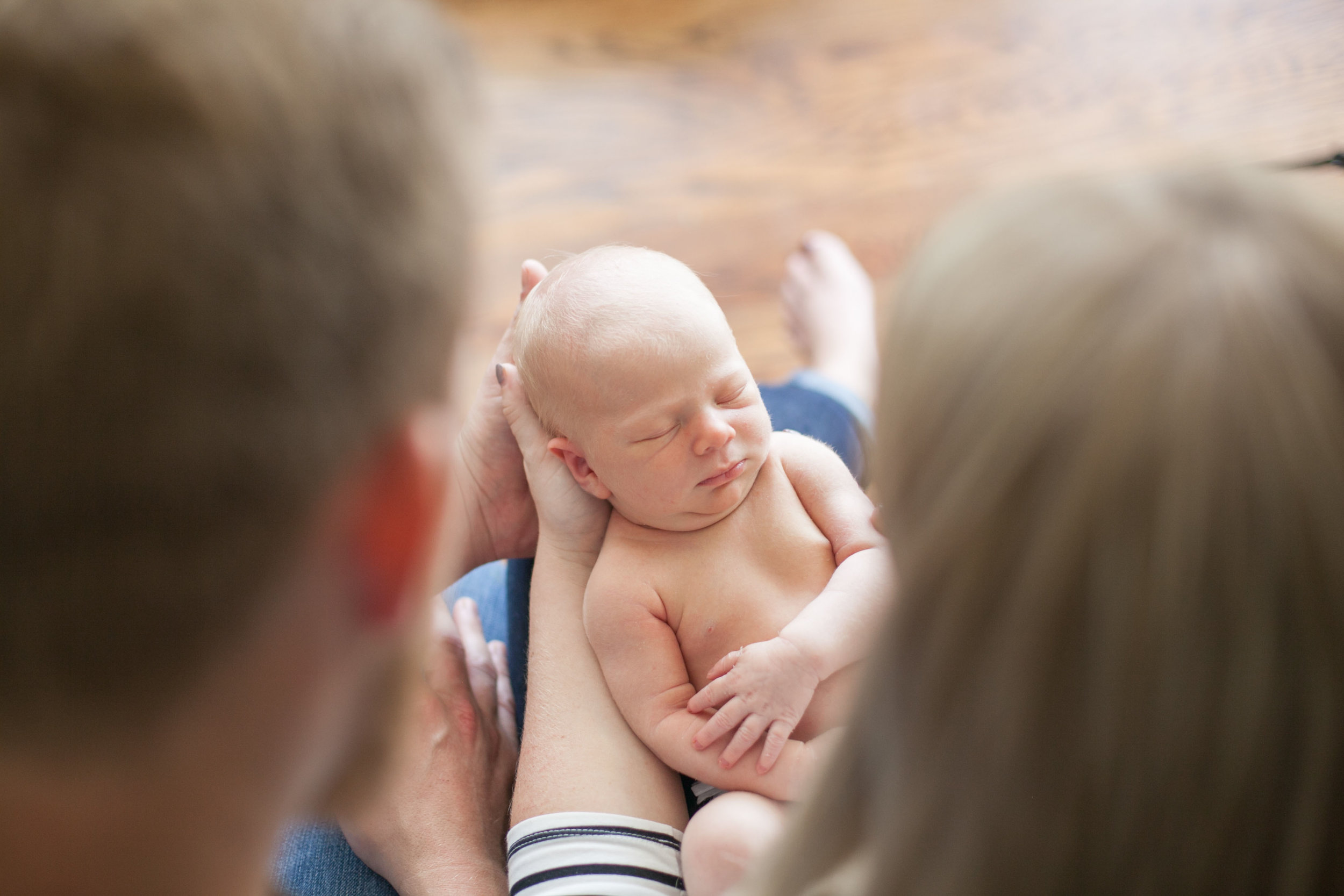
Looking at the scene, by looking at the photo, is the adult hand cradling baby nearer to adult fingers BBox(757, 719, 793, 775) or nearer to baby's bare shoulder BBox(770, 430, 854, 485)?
adult fingers BBox(757, 719, 793, 775)

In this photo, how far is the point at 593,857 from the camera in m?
0.87

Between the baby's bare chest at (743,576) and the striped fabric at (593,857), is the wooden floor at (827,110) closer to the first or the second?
the baby's bare chest at (743,576)

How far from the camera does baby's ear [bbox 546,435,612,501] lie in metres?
1.09

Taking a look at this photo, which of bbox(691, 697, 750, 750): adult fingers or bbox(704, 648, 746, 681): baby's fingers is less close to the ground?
bbox(704, 648, 746, 681): baby's fingers

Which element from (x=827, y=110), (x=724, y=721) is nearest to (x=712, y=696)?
(x=724, y=721)

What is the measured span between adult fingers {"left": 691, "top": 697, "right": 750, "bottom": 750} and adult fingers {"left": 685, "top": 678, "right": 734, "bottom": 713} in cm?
1

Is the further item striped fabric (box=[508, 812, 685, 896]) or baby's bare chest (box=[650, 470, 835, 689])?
baby's bare chest (box=[650, 470, 835, 689])

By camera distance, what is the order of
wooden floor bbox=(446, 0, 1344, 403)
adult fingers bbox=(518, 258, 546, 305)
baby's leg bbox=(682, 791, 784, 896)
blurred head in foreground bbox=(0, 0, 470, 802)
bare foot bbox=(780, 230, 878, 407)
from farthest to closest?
wooden floor bbox=(446, 0, 1344, 403) < bare foot bbox=(780, 230, 878, 407) < adult fingers bbox=(518, 258, 546, 305) < baby's leg bbox=(682, 791, 784, 896) < blurred head in foreground bbox=(0, 0, 470, 802)

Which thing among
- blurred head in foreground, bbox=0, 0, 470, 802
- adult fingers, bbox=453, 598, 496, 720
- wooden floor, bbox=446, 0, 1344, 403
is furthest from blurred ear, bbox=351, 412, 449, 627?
wooden floor, bbox=446, 0, 1344, 403

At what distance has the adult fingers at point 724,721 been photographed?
951 millimetres

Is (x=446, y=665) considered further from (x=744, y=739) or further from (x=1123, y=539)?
(x=1123, y=539)

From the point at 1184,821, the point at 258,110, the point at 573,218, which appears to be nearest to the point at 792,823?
the point at 1184,821

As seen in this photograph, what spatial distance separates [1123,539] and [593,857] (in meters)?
0.64

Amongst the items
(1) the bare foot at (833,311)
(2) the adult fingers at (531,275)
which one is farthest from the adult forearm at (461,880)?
(1) the bare foot at (833,311)
